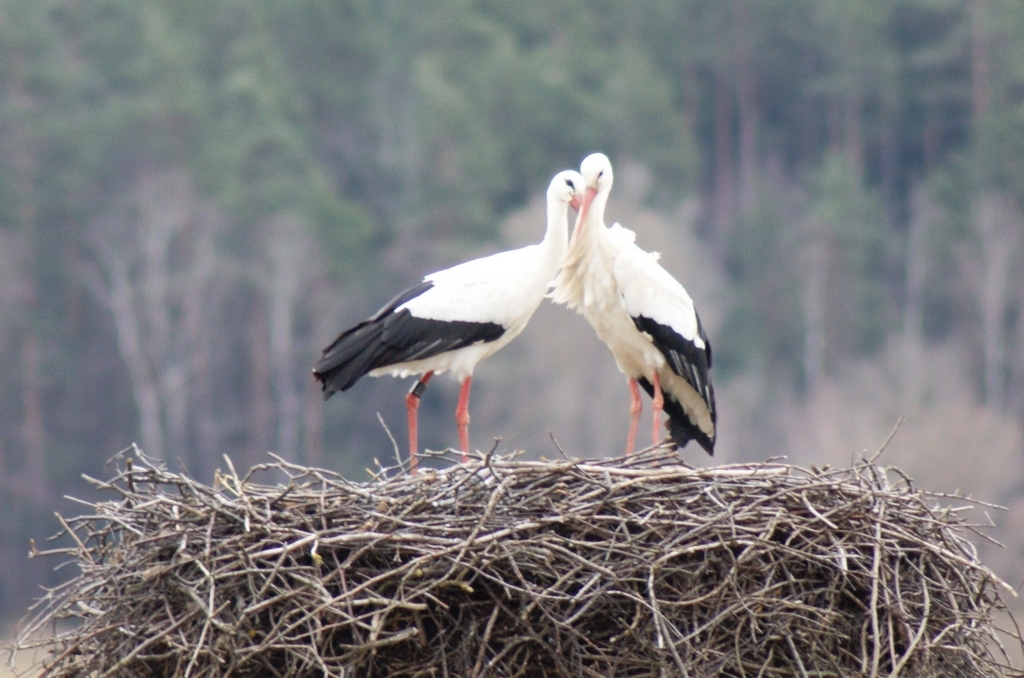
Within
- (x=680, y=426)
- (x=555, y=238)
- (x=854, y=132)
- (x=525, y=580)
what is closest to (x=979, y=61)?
(x=854, y=132)

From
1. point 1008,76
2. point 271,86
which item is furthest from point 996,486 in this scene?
point 271,86

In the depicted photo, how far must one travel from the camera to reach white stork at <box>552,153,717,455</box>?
7848 millimetres

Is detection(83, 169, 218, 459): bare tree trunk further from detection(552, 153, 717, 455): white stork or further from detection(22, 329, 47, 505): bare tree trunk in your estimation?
detection(552, 153, 717, 455): white stork

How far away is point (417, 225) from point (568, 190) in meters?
23.5

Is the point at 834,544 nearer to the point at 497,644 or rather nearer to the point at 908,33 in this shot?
the point at 497,644

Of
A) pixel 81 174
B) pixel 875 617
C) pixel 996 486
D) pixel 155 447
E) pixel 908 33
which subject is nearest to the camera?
pixel 875 617

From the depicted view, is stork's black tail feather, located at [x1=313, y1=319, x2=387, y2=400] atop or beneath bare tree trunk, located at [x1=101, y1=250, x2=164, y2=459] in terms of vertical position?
atop

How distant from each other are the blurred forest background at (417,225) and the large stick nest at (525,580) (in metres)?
18.9

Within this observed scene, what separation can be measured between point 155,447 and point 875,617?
23.7 metres

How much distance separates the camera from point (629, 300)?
786cm

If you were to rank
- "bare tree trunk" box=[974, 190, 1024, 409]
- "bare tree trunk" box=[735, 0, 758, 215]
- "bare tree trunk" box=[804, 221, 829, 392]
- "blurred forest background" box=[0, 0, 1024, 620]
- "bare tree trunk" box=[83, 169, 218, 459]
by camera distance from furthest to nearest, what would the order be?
"bare tree trunk" box=[735, 0, 758, 215] < "bare tree trunk" box=[804, 221, 829, 392] < "bare tree trunk" box=[974, 190, 1024, 409] < "bare tree trunk" box=[83, 169, 218, 459] < "blurred forest background" box=[0, 0, 1024, 620]

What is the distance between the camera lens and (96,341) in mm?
30922

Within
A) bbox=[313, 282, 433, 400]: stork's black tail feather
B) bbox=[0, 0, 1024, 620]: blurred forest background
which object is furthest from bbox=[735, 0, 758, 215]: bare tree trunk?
bbox=[313, 282, 433, 400]: stork's black tail feather

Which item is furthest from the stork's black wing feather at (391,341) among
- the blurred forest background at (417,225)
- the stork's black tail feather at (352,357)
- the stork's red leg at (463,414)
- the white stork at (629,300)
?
the blurred forest background at (417,225)
